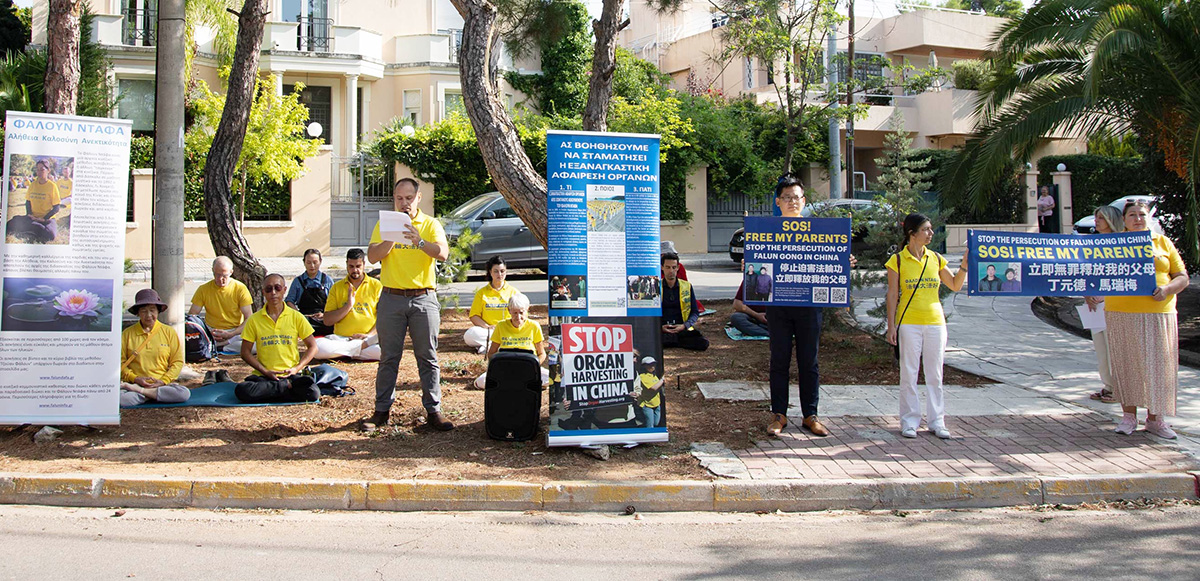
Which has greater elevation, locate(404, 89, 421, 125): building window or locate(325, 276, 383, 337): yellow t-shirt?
locate(404, 89, 421, 125): building window

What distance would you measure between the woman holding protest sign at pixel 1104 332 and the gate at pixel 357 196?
736 inches

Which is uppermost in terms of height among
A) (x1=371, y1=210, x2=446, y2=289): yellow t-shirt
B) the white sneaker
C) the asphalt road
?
(x1=371, y1=210, x2=446, y2=289): yellow t-shirt

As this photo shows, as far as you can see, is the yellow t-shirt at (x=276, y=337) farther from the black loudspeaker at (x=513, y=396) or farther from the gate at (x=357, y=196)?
the gate at (x=357, y=196)

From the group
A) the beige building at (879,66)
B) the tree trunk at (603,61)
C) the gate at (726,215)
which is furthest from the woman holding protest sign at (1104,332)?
the beige building at (879,66)

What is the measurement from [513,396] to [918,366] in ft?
9.85

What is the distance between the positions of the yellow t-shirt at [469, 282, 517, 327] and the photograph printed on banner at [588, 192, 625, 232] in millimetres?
3336

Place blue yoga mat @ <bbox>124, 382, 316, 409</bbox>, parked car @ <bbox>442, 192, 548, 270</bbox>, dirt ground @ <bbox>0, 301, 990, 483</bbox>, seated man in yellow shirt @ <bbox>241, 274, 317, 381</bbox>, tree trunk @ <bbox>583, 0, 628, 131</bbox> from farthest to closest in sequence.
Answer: parked car @ <bbox>442, 192, 548, 270</bbox> → tree trunk @ <bbox>583, 0, 628, 131</bbox> → seated man in yellow shirt @ <bbox>241, 274, 317, 381</bbox> → blue yoga mat @ <bbox>124, 382, 316, 409</bbox> → dirt ground @ <bbox>0, 301, 990, 483</bbox>

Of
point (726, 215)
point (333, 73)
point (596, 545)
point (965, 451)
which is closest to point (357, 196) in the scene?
point (333, 73)

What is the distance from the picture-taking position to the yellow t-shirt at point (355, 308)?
33.0 ft

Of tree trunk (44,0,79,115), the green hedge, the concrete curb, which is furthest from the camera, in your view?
the green hedge

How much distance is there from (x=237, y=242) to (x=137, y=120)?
20.3m

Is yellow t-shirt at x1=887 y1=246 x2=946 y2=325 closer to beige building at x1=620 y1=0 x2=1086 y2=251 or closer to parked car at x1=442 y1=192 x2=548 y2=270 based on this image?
parked car at x1=442 y1=192 x2=548 y2=270

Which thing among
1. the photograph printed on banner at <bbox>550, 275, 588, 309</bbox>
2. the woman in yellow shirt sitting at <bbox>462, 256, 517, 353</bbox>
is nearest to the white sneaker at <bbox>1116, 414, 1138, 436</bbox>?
the photograph printed on banner at <bbox>550, 275, 588, 309</bbox>

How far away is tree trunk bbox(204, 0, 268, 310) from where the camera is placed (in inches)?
423
